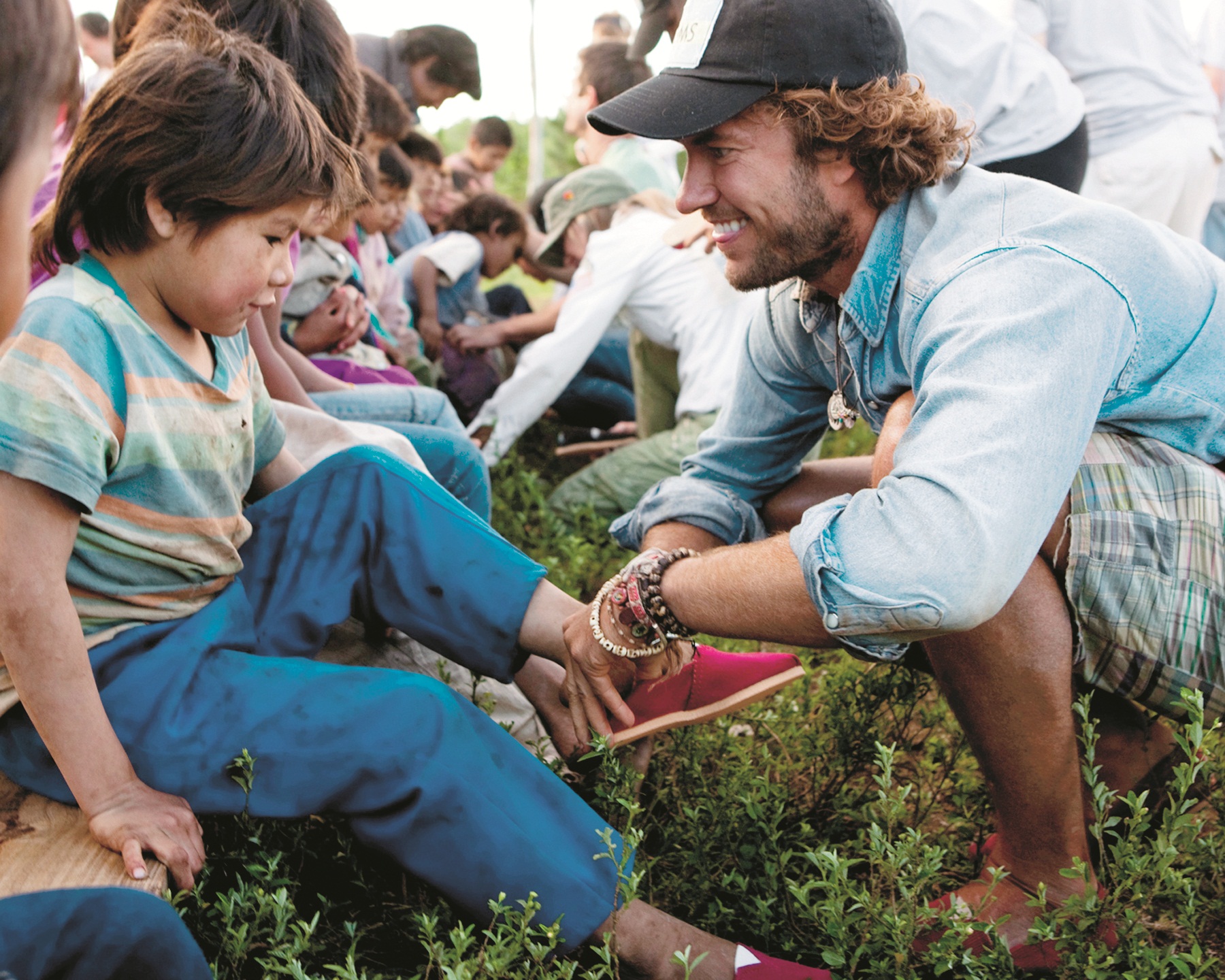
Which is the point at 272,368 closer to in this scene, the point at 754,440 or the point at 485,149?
the point at 754,440

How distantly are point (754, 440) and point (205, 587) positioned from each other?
1.25m

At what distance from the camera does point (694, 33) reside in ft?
6.91

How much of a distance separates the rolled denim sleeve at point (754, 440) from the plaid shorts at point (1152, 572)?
2.24ft

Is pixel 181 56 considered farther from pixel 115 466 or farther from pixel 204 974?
pixel 204 974

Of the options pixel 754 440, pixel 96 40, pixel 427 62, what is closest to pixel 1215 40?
pixel 427 62

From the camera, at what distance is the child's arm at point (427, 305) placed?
5480mm

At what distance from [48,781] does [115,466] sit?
20.6 inches

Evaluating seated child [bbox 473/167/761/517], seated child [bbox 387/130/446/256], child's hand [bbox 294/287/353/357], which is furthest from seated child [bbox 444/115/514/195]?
child's hand [bbox 294/287/353/357]

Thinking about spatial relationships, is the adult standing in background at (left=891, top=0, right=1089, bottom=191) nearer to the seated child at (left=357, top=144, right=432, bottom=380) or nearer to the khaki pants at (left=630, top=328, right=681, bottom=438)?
the khaki pants at (left=630, top=328, right=681, bottom=438)

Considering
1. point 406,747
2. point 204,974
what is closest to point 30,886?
point 204,974

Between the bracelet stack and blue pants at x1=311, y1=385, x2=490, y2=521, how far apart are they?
857mm

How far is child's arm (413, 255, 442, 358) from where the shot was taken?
18.0 ft

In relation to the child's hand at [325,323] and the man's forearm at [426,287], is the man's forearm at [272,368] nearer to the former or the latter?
the child's hand at [325,323]

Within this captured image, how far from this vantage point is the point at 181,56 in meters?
1.93
